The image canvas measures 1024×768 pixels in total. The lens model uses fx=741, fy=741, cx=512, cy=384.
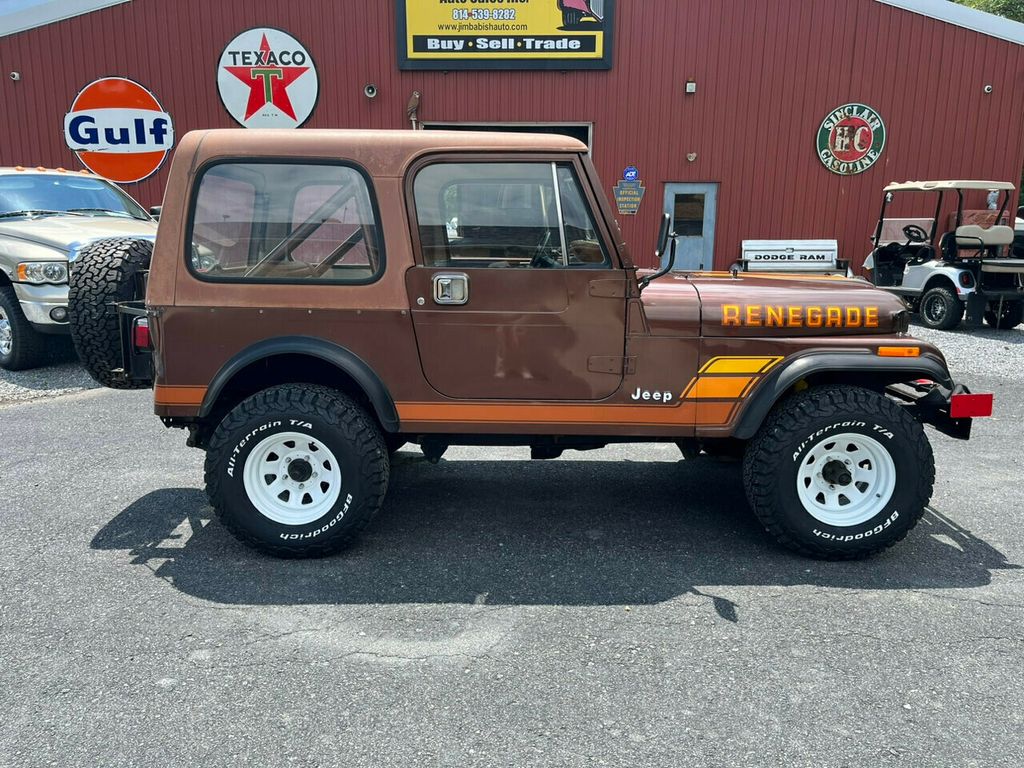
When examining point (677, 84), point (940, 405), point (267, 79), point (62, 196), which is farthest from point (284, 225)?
point (677, 84)

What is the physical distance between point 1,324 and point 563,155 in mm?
6956

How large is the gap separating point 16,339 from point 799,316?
746 cm

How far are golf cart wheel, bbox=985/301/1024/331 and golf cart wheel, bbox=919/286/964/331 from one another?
477mm

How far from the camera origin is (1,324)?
7.67 m

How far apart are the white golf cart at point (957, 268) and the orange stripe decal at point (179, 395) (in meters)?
10.5

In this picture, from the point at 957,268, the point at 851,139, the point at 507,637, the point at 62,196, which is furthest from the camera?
the point at 851,139

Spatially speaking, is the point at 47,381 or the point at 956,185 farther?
the point at 956,185

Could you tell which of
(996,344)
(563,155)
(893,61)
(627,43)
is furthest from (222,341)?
(893,61)

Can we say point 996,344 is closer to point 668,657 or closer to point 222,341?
point 668,657

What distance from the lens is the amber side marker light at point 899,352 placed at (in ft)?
11.9

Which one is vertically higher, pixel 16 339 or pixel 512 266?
pixel 512 266

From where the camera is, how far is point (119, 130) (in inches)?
515

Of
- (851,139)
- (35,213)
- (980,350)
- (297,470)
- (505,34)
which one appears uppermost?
(505,34)

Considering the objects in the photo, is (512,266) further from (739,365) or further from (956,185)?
(956,185)
